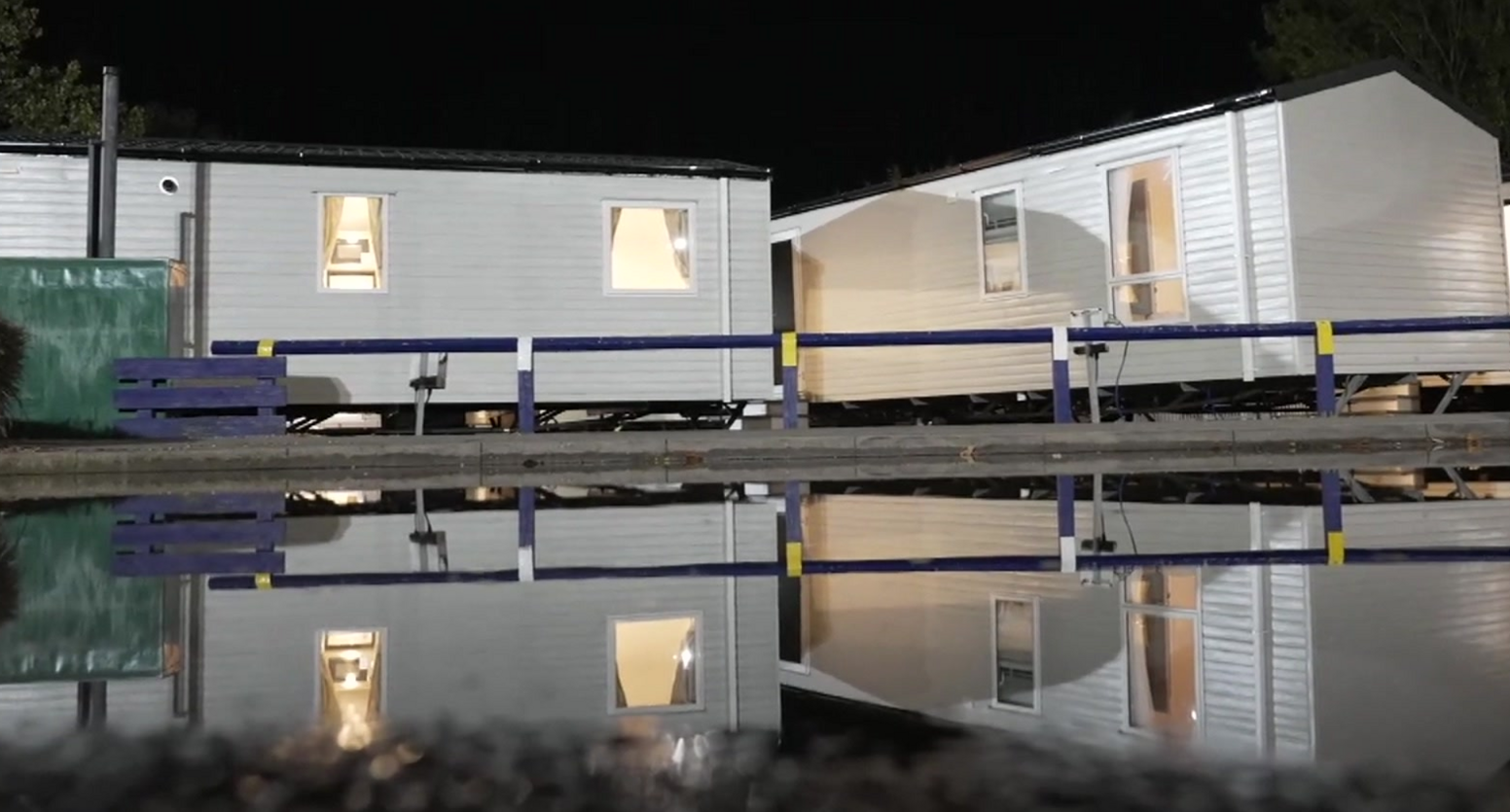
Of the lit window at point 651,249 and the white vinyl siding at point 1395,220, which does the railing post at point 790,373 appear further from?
the white vinyl siding at point 1395,220

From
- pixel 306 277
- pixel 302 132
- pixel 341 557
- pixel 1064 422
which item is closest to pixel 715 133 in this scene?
pixel 302 132

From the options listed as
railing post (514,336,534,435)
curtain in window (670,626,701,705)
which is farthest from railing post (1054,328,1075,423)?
curtain in window (670,626,701,705)

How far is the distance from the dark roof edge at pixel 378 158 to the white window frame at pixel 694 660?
40.3 ft

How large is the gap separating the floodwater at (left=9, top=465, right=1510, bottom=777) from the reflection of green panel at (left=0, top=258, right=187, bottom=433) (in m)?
4.98

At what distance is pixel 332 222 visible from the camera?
53.0 ft

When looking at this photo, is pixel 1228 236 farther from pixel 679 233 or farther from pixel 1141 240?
pixel 679 233

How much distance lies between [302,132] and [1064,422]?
47594 mm

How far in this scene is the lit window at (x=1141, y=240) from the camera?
51.0 feet

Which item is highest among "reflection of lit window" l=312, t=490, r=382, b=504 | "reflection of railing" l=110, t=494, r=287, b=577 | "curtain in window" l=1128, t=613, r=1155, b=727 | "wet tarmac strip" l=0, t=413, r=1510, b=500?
"wet tarmac strip" l=0, t=413, r=1510, b=500

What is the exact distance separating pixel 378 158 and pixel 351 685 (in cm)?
1324

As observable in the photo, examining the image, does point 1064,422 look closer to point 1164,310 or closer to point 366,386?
point 1164,310

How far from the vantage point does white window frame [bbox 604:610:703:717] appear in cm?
339

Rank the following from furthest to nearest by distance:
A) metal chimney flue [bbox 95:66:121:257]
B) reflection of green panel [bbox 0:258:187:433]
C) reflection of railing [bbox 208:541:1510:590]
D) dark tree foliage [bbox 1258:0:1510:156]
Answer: dark tree foliage [bbox 1258:0:1510:156] → metal chimney flue [bbox 95:66:121:257] → reflection of green panel [bbox 0:258:187:433] → reflection of railing [bbox 208:541:1510:590]

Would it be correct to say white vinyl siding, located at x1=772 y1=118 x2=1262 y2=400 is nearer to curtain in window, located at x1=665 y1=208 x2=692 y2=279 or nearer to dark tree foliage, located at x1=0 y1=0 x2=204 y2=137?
curtain in window, located at x1=665 y1=208 x2=692 y2=279
